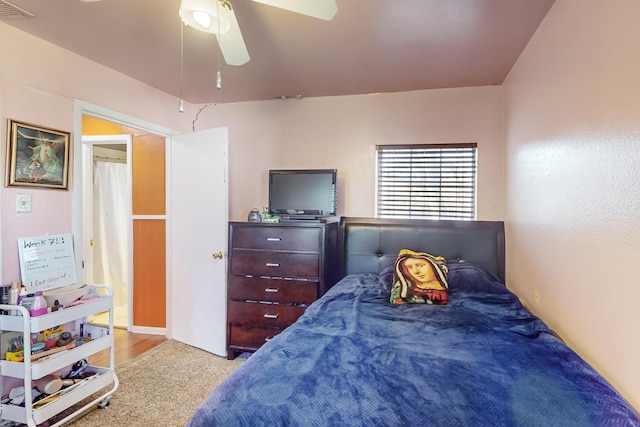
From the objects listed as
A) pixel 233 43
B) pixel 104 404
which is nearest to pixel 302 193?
pixel 233 43

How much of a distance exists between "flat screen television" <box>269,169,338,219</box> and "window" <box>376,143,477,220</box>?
0.49 m

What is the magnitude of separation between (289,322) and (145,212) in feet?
6.50

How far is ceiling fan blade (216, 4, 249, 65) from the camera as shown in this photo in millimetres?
1528

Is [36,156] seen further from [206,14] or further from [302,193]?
[302,193]

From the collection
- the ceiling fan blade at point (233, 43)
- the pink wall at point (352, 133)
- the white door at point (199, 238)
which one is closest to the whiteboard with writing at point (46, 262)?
the white door at point (199, 238)

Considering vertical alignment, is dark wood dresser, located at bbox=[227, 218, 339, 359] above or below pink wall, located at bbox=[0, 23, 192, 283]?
below

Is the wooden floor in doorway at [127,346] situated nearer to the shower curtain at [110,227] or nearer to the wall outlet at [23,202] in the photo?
the shower curtain at [110,227]

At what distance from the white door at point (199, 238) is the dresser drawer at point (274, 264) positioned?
181mm

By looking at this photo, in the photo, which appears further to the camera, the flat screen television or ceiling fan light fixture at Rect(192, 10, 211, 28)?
the flat screen television

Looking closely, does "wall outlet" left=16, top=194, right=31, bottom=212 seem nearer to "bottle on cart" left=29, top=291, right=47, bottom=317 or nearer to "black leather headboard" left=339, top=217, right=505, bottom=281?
"bottle on cart" left=29, top=291, right=47, bottom=317

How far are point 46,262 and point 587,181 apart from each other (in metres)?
2.95

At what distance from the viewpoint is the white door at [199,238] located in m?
2.96

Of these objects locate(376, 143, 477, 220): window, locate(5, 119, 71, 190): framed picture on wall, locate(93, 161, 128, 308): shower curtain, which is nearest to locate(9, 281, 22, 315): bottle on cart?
locate(5, 119, 71, 190): framed picture on wall

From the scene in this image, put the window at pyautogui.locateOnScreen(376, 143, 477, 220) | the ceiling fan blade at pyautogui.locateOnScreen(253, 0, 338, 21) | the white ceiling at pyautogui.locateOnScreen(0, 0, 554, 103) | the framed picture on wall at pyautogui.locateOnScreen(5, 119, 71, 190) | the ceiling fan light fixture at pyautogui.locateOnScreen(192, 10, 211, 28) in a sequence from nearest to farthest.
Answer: the ceiling fan blade at pyautogui.locateOnScreen(253, 0, 338, 21) → the ceiling fan light fixture at pyautogui.locateOnScreen(192, 10, 211, 28) → the white ceiling at pyautogui.locateOnScreen(0, 0, 554, 103) → the framed picture on wall at pyautogui.locateOnScreen(5, 119, 71, 190) → the window at pyautogui.locateOnScreen(376, 143, 477, 220)
